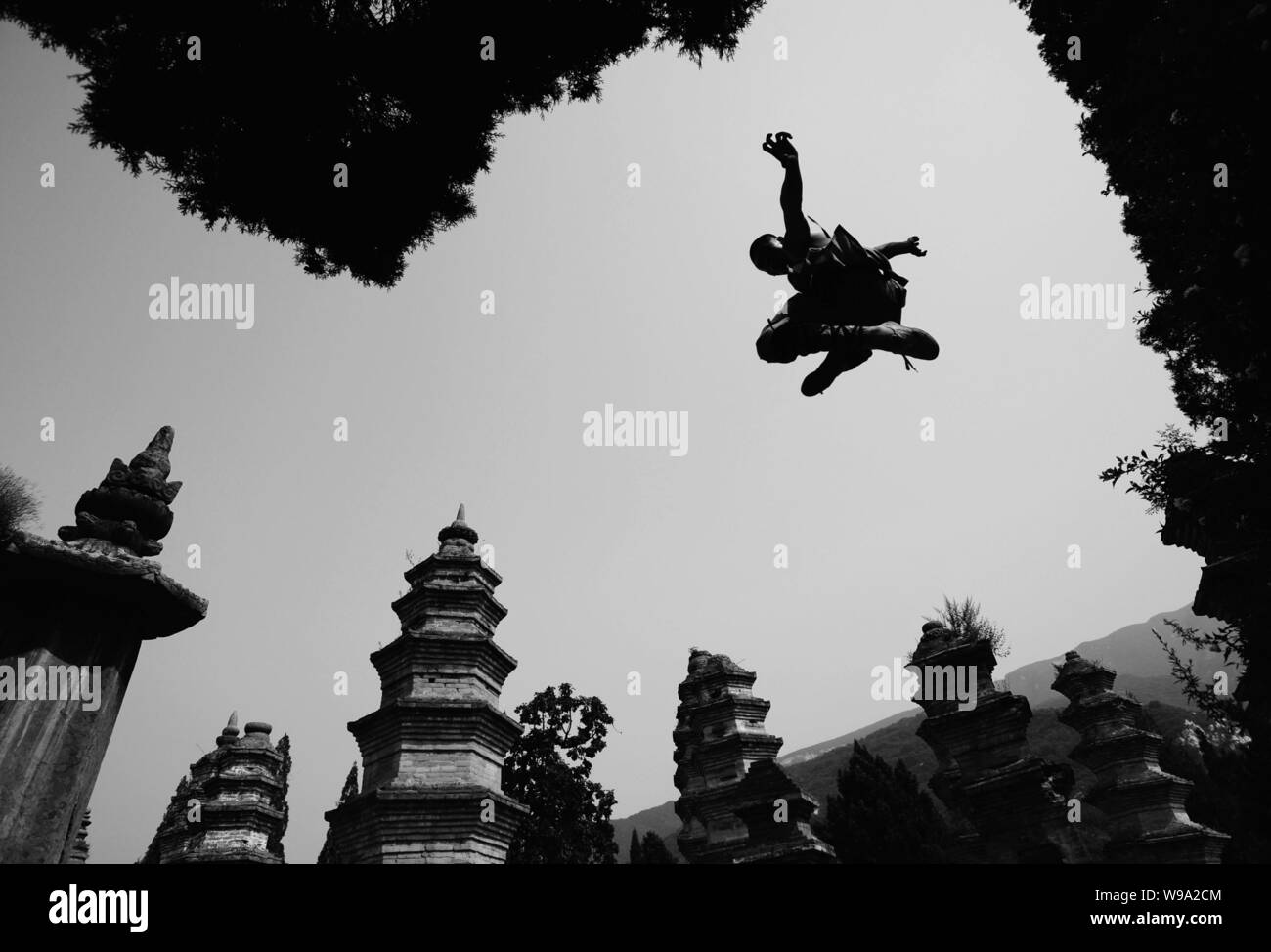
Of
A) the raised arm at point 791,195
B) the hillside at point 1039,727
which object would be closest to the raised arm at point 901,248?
the raised arm at point 791,195

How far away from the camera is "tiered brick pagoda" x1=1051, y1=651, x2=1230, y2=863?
995 cm

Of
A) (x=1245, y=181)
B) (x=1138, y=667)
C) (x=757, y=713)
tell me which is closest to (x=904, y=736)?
(x=757, y=713)

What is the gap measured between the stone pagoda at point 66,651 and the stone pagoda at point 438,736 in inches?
170

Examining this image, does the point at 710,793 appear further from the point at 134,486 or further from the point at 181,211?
the point at 181,211

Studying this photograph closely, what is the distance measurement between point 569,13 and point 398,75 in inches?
65.3

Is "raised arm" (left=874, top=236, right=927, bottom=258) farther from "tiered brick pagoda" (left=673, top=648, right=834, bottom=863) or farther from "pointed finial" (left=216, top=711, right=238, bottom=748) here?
"pointed finial" (left=216, top=711, right=238, bottom=748)

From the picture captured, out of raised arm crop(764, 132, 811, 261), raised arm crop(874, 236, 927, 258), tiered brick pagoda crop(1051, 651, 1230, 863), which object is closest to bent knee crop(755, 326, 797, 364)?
raised arm crop(764, 132, 811, 261)

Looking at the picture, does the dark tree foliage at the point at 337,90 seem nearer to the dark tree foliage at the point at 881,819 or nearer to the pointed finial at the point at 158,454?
the pointed finial at the point at 158,454

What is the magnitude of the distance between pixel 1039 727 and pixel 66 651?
69.0 meters

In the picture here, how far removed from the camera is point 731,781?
1177 centimetres

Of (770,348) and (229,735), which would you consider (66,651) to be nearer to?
(770,348)

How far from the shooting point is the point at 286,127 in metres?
6.04

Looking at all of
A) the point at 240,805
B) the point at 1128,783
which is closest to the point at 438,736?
the point at 240,805

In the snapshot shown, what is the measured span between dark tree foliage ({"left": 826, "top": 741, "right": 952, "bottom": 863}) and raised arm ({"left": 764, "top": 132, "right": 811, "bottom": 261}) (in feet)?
75.3
